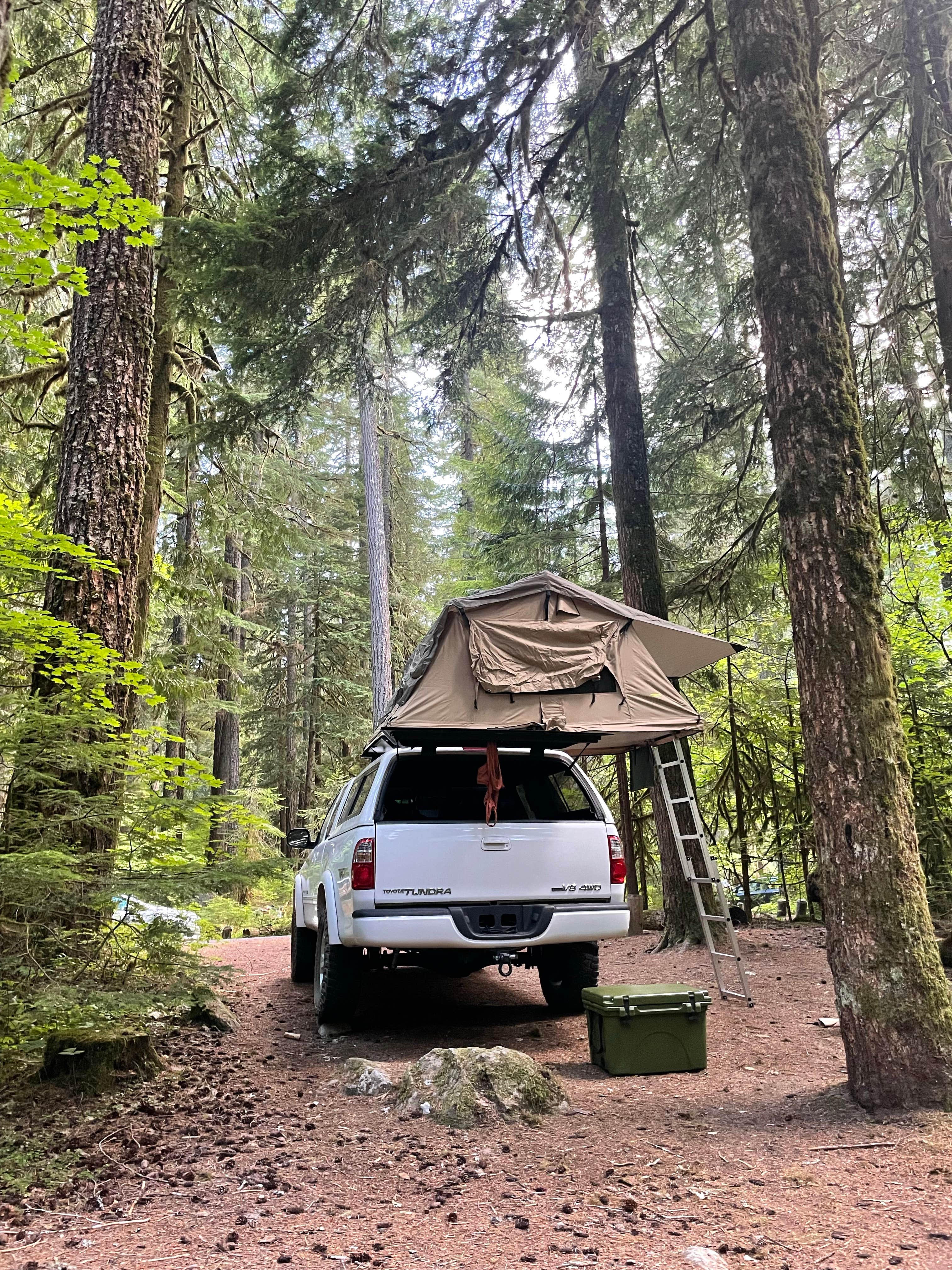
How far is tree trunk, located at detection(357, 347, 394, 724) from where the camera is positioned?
18812 millimetres

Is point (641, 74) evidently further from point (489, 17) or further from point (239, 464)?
point (239, 464)

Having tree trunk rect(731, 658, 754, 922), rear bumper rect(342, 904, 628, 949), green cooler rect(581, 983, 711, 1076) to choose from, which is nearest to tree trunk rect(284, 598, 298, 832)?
tree trunk rect(731, 658, 754, 922)

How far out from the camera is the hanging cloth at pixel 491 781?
5.88 meters

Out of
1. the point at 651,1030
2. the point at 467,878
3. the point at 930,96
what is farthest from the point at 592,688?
the point at 930,96

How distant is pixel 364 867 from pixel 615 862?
1.80m

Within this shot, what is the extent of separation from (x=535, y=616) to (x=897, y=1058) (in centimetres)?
347

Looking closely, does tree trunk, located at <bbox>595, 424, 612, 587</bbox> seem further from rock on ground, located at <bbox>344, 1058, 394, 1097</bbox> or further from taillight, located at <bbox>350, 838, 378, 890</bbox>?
rock on ground, located at <bbox>344, 1058, 394, 1097</bbox>

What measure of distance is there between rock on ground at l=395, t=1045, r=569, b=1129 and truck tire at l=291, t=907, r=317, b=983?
393cm

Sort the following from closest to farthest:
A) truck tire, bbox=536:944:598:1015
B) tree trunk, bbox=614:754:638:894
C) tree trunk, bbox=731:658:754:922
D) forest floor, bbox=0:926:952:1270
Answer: forest floor, bbox=0:926:952:1270 → truck tire, bbox=536:944:598:1015 → tree trunk, bbox=614:754:638:894 → tree trunk, bbox=731:658:754:922

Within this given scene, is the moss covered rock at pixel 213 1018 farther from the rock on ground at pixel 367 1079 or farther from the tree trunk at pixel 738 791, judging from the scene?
the tree trunk at pixel 738 791

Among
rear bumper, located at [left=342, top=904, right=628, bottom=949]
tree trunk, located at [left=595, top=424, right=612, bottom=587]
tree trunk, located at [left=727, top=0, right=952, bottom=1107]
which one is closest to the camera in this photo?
tree trunk, located at [left=727, top=0, right=952, bottom=1107]

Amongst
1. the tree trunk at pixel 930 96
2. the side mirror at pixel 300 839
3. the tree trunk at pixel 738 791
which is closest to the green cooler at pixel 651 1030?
the side mirror at pixel 300 839

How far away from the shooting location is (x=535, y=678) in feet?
19.5

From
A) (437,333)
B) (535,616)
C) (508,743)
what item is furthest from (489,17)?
(508,743)
